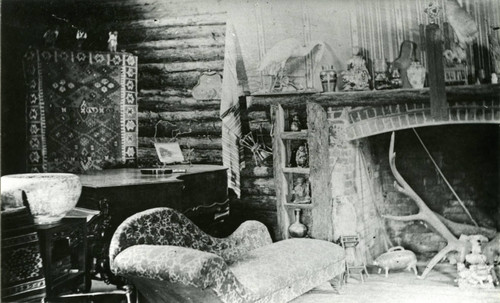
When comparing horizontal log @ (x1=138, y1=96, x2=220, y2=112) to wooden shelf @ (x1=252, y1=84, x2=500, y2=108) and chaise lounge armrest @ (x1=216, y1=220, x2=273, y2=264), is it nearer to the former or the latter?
wooden shelf @ (x1=252, y1=84, x2=500, y2=108)

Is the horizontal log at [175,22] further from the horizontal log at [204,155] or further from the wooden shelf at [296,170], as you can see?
the wooden shelf at [296,170]

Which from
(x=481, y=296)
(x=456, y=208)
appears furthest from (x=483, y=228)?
(x=481, y=296)

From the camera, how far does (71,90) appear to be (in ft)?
14.2

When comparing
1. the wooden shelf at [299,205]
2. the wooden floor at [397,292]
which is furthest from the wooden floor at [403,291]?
the wooden shelf at [299,205]

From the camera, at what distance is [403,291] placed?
12.0ft

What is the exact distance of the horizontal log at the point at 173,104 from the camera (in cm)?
464

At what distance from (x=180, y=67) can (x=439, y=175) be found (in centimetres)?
270

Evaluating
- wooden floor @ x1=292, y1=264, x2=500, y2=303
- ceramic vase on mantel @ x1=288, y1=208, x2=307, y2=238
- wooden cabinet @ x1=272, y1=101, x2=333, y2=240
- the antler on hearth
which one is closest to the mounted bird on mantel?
wooden cabinet @ x1=272, y1=101, x2=333, y2=240

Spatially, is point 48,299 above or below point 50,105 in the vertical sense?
below

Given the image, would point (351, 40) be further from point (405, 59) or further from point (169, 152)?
point (169, 152)

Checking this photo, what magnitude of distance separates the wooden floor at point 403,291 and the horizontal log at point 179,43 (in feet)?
7.98

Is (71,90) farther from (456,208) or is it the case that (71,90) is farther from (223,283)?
(456,208)

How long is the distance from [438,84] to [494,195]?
1.21m

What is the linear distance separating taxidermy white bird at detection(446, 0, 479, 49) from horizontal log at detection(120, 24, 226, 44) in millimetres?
1946
